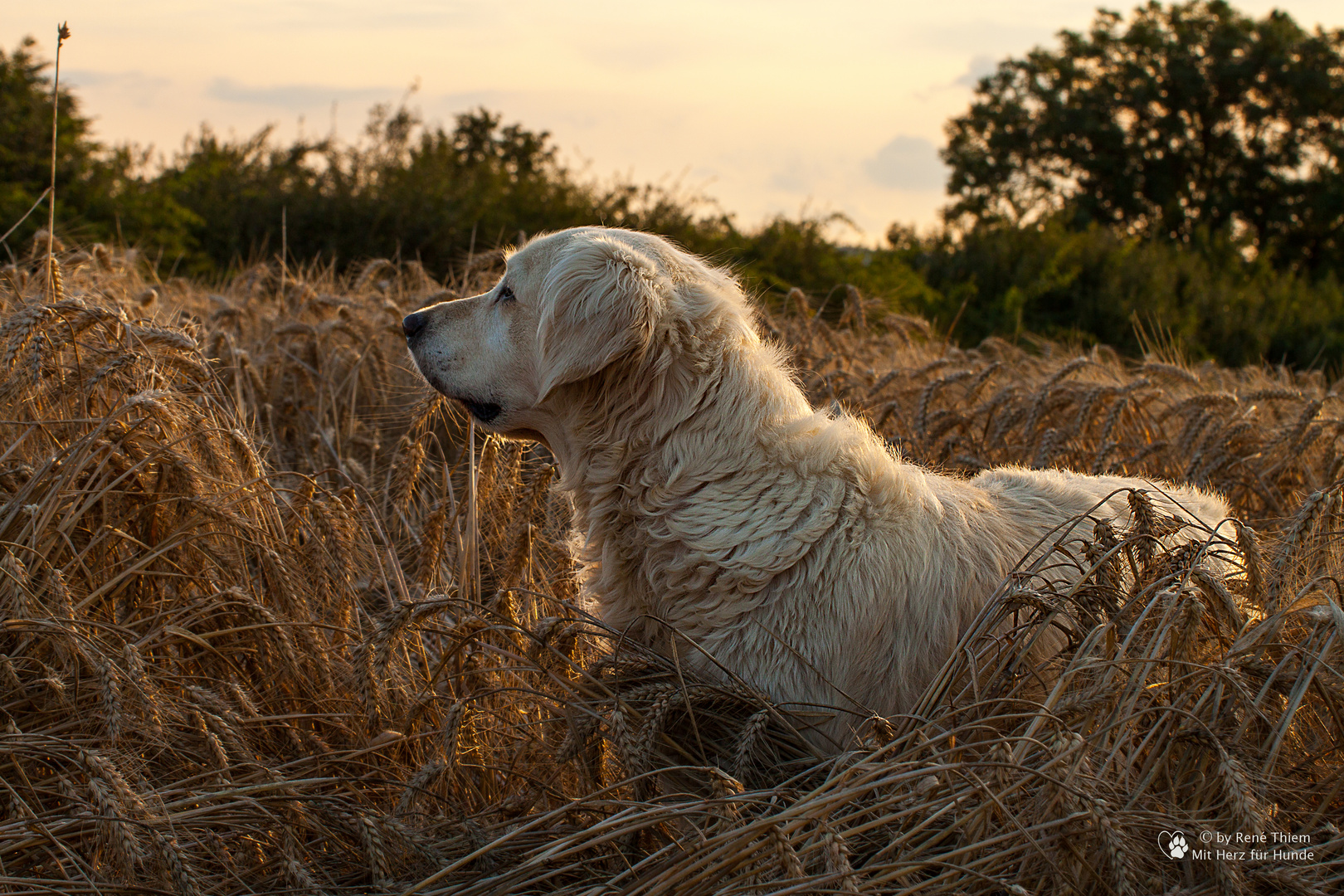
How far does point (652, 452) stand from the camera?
3.22 meters

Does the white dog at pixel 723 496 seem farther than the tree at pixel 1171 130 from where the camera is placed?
No

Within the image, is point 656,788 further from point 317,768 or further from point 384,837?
point 317,768

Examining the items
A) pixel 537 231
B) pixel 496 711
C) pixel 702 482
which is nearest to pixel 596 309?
pixel 702 482

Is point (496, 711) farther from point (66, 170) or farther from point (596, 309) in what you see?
point (66, 170)

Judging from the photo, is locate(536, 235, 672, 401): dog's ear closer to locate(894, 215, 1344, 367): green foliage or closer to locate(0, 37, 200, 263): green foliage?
locate(0, 37, 200, 263): green foliage

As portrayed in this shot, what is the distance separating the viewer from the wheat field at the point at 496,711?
2160 millimetres

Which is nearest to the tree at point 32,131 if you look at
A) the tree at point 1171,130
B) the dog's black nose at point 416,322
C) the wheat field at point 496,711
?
the wheat field at point 496,711

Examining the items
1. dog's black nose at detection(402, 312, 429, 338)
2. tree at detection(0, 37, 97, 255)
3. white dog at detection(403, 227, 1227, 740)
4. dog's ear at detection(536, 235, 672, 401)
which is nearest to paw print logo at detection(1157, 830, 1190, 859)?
white dog at detection(403, 227, 1227, 740)

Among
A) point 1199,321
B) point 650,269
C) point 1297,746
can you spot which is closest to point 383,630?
point 650,269

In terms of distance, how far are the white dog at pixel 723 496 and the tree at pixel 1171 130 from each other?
38041 millimetres

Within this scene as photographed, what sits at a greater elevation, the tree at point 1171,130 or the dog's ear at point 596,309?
the tree at point 1171,130

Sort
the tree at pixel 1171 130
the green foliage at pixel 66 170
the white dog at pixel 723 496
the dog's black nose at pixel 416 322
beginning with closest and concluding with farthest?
the white dog at pixel 723 496 < the dog's black nose at pixel 416 322 < the green foliage at pixel 66 170 < the tree at pixel 1171 130

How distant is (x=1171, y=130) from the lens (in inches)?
1564

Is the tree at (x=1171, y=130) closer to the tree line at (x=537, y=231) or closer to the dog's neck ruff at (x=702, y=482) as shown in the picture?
the tree line at (x=537, y=231)
